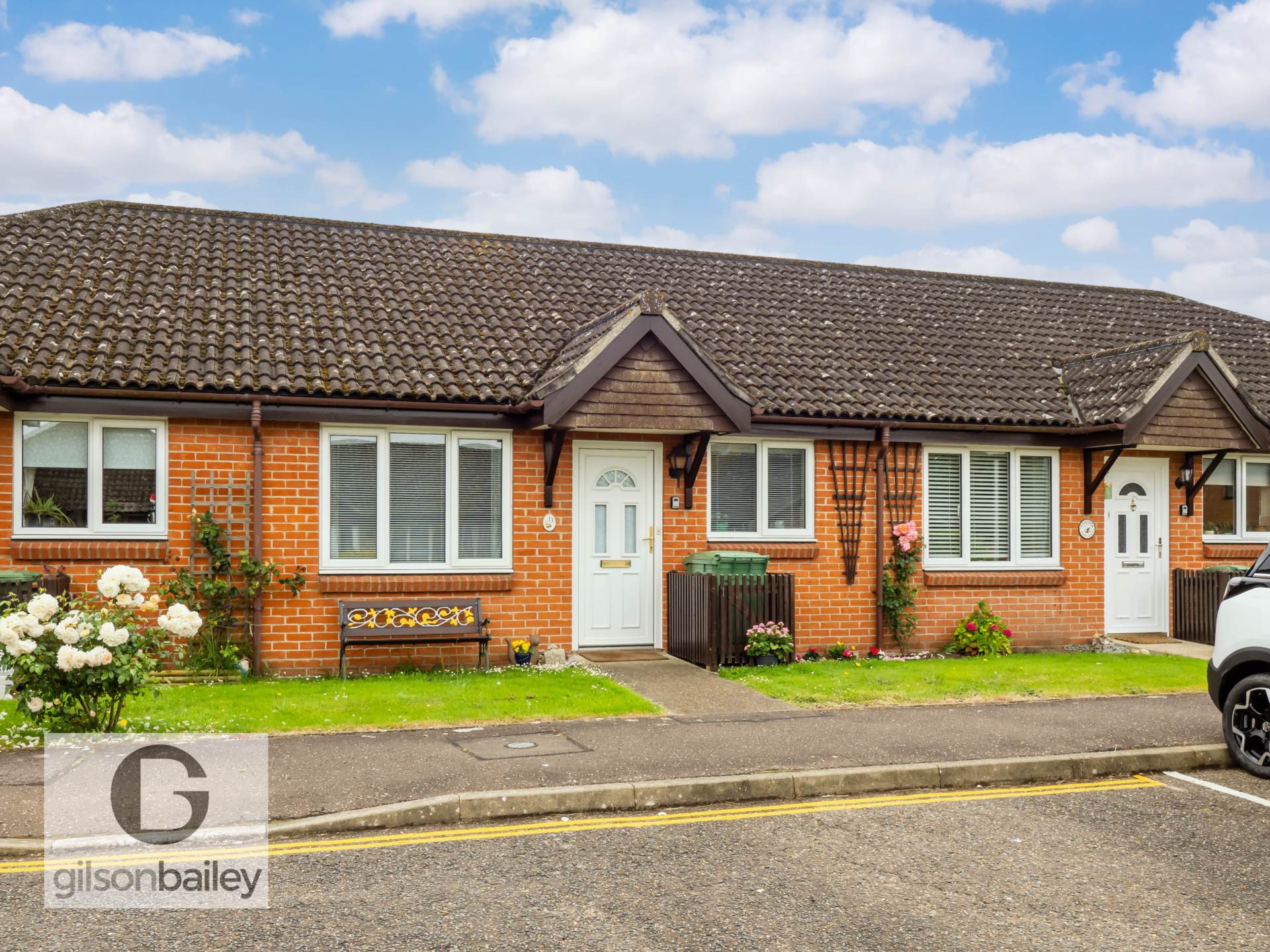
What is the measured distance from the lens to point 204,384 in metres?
11.8

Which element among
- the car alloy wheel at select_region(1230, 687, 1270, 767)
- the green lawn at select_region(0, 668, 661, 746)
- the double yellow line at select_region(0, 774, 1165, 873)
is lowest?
the double yellow line at select_region(0, 774, 1165, 873)

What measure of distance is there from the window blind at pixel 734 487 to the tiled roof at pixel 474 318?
0.81 m

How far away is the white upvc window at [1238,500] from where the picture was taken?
1622 centimetres

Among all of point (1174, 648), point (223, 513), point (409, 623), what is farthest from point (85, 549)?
point (1174, 648)

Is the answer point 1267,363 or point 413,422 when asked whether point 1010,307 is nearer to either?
point 1267,363

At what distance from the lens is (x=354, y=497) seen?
1285cm

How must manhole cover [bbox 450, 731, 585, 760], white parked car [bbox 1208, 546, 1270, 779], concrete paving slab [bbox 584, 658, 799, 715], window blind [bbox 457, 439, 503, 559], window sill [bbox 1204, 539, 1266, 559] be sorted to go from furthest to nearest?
1. window sill [bbox 1204, 539, 1266, 559]
2. window blind [bbox 457, 439, 503, 559]
3. concrete paving slab [bbox 584, 658, 799, 715]
4. manhole cover [bbox 450, 731, 585, 760]
5. white parked car [bbox 1208, 546, 1270, 779]

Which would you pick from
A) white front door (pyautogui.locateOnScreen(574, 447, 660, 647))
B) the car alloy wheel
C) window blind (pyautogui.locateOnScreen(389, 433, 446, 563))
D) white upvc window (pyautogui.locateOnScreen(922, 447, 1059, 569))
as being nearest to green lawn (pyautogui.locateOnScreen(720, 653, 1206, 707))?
white upvc window (pyautogui.locateOnScreen(922, 447, 1059, 569))

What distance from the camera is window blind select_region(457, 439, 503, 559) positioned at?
13.3 m

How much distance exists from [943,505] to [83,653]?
10.5 metres

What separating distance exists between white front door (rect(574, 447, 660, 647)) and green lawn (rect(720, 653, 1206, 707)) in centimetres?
160

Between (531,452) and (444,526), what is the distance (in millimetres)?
1297

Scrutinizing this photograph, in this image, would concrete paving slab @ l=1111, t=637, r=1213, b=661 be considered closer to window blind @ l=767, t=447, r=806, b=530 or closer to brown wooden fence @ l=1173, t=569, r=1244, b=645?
brown wooden fence @ l=1173, t=569, r=1244, b=645

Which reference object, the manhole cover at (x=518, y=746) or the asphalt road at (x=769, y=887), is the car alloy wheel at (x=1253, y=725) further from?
the manhole cover at (x=518, y=746)
